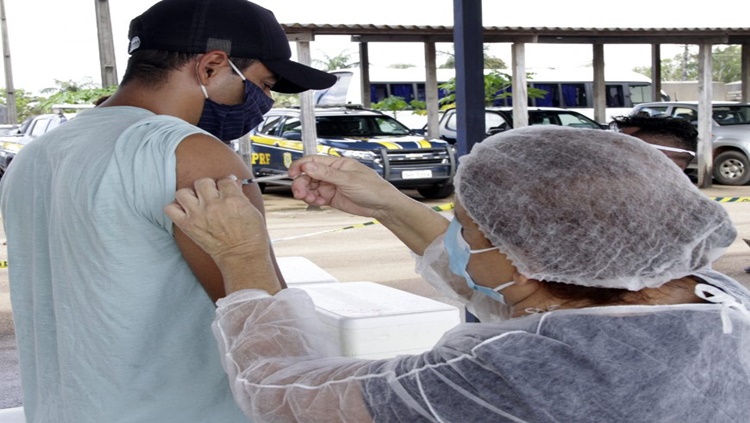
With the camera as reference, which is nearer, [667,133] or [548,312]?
[548,312]

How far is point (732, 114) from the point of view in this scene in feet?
54.7

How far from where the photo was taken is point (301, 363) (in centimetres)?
148

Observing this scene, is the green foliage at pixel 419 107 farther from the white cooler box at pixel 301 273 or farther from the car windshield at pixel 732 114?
the white cooler box at pixel 301 273

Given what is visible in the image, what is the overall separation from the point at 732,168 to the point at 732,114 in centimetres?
123

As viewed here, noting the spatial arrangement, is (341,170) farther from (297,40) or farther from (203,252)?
(297,40)

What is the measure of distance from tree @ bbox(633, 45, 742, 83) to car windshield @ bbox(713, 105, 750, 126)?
4726cm

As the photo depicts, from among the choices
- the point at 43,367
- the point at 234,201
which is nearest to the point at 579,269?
the point at 234,201

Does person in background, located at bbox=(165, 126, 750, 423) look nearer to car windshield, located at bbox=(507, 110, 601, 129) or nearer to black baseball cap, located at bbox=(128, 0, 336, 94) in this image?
black baseball cap, located at bbox=(128, 0, 336, 94)

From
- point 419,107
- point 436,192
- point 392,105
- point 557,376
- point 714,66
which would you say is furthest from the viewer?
point 714,66

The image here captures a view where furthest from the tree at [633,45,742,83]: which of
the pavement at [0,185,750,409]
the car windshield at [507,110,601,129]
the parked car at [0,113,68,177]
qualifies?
the pavement at [0,185,750,409]

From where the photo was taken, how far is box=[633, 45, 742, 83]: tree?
208 ft

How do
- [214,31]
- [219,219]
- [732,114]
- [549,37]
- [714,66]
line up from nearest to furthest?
1. [219,219]
2. [214,31]
3. [549,37]
4. [732,114]
5. [714,66]

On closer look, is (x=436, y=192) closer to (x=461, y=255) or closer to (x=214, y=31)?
(x=214, y=31)

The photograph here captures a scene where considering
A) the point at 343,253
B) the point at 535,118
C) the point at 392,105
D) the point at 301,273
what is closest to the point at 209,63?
the point at 301,273
